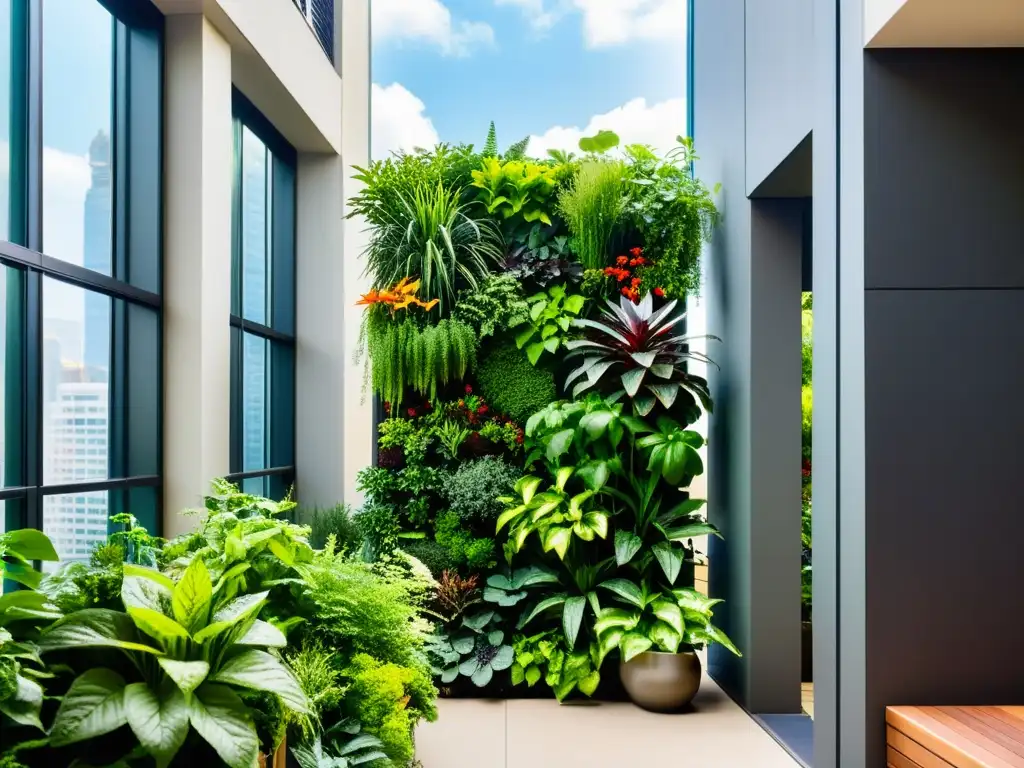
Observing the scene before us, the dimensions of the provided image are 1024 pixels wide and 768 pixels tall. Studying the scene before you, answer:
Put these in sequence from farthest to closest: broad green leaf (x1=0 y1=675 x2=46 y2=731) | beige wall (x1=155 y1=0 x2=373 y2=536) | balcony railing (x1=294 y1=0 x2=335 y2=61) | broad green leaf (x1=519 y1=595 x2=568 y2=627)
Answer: balcony railing (x1=294 y1=0 x2=335 y2=61)
broad green leaf (x1=519 y1=595 x2=568 y2=627)
beige wall (x1=155 y1=0 x2=373 y2=536)
broad green leaf (x1=0 y1=675 x2=46 y2=731)

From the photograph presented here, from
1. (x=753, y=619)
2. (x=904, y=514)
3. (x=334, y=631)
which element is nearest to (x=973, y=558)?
(x=904, y=514)

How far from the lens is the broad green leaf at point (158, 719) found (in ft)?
5.93

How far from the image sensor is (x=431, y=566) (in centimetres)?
479

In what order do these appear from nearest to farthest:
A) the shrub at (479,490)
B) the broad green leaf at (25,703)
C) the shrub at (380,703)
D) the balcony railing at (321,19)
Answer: the broad green leaf at (25,703) → the shrub at (380,703) → the shrub at (479,490) → the balcony railing at (321,19)

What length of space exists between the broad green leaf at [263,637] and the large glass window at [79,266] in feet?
4.19

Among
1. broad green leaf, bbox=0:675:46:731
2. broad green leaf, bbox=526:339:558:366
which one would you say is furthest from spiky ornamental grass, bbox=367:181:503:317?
broad green leaf, bbox=0:675:46:731

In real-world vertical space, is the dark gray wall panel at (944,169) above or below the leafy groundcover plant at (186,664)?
above

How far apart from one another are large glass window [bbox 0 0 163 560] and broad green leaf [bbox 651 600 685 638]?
8.39 feet

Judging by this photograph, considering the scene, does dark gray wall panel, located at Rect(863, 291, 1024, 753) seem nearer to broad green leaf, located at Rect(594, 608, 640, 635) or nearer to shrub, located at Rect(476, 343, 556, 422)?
broad green leaf, located at Rect(594, 608, 640, 635)

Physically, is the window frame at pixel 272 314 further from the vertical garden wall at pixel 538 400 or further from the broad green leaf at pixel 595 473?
the broad green leaf at pixel 595 473

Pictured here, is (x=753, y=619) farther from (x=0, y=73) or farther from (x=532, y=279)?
(x=0, y=73)

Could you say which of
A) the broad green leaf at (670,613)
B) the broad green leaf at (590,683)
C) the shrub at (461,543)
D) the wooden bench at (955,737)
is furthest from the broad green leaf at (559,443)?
the wooden bench at (955,737)

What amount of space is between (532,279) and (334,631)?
2.68 m

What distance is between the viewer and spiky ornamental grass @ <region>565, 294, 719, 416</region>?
181 inches
